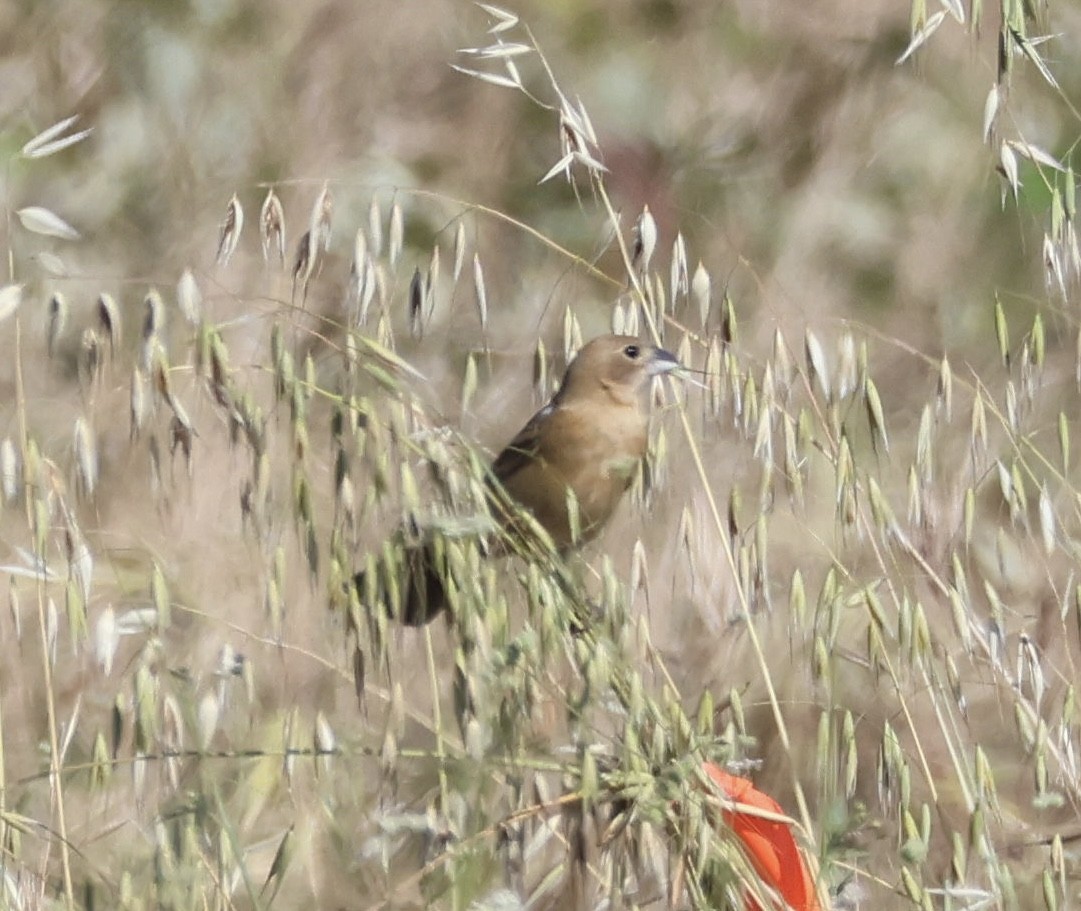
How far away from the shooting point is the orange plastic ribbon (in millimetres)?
1777

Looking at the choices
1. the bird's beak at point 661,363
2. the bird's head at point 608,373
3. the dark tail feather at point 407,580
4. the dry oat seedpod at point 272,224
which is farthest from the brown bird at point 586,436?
the dark tail feather at point 407,580

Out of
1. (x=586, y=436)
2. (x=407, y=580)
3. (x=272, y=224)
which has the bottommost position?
(x=586, y=436)

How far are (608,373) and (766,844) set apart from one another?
1766 millimetres

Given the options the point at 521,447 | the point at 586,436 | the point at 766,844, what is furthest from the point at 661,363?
the point at 766,844

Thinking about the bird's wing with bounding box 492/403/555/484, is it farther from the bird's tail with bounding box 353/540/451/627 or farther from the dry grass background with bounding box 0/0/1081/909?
the bird's tail with bounding box 353/540/451/627

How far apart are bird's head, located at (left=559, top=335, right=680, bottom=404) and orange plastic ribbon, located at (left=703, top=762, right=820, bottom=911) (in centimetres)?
163

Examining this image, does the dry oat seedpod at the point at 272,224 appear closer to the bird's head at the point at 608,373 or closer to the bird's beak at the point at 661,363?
the bird's beak at the point at 661,363

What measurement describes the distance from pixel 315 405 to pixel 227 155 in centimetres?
64

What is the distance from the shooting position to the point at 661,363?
2.66 m

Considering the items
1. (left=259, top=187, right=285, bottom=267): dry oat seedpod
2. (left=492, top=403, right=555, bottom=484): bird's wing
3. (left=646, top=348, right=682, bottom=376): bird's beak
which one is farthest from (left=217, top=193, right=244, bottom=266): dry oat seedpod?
(left=492, top=403, right=555, bottom=484): bird's wing

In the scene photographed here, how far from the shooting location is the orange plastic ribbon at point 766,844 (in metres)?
1.78

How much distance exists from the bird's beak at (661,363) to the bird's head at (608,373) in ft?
2.19

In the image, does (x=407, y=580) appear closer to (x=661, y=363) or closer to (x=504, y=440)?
(x=661, y=363)

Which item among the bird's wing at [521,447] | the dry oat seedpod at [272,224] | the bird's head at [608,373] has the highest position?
the dry oat seedpod at [272,224]
